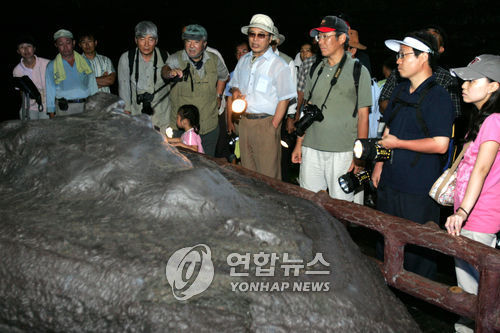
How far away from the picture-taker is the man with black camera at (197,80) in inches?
211

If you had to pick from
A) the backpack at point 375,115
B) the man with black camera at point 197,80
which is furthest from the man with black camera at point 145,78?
the backpack at point 375,115

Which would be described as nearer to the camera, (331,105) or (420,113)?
(420,113)

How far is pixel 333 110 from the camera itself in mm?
4184

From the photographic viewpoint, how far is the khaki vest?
18.1 ft

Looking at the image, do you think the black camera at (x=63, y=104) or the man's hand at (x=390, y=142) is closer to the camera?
the man's hand at (x=390, y=142)

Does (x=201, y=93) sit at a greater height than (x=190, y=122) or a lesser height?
greater

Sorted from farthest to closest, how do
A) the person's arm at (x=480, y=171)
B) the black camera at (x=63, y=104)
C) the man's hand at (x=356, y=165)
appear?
the black camera at (x=63, y=104)
the man's hand at (x=356, y=165)
the person's arm at (x=480, y=171)

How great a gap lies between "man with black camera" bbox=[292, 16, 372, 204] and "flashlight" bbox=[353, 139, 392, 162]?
0.99 meters

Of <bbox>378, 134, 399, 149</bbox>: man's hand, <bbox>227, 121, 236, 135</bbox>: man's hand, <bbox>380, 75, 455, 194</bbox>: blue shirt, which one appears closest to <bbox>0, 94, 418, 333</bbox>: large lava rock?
<bbox>378, 134, 399, 149</bbox>: man's hand

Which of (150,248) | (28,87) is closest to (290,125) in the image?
(28,87)

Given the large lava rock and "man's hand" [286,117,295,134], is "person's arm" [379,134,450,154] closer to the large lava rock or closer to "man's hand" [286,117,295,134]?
the large lava rock

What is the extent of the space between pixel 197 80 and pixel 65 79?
6.40 ft

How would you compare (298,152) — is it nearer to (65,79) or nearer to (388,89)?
(388,89)

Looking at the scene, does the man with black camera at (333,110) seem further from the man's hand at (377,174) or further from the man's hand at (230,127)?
the man's hand at (230,127)
